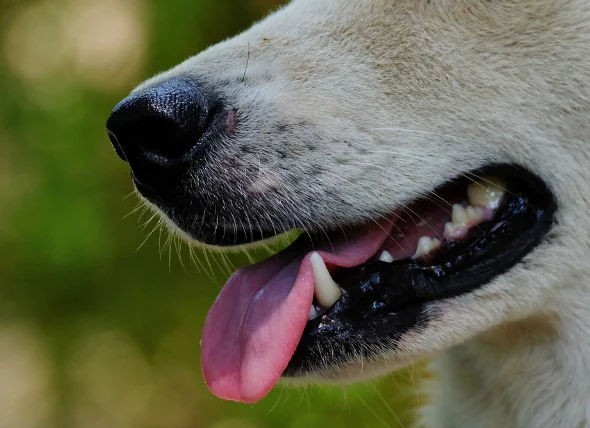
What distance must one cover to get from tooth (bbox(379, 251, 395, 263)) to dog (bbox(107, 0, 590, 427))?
16 millimetres

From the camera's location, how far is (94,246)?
5.28 metres

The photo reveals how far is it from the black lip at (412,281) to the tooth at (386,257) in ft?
0.06

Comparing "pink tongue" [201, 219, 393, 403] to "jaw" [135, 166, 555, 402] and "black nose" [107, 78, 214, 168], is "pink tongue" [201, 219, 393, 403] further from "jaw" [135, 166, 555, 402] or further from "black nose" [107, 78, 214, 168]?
"black nose" [107, 78, 214, 168]

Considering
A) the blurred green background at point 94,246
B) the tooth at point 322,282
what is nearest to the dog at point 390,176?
the tooth at point 322,282

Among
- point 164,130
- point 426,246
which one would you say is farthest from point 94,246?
point 426,246

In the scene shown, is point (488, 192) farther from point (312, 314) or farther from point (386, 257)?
point (312, 314)

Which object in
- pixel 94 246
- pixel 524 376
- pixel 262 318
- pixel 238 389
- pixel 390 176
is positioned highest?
pixel 390 176

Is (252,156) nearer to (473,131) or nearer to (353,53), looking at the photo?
(353,53)

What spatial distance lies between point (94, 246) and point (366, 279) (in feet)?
11.3

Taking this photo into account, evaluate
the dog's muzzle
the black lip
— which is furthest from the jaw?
the dog's muzzle

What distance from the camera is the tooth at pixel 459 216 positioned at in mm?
2262

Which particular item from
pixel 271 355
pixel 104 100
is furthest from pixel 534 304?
pixel 104 100

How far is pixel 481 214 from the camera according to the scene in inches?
89.2

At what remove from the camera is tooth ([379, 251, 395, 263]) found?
7.30 ft
